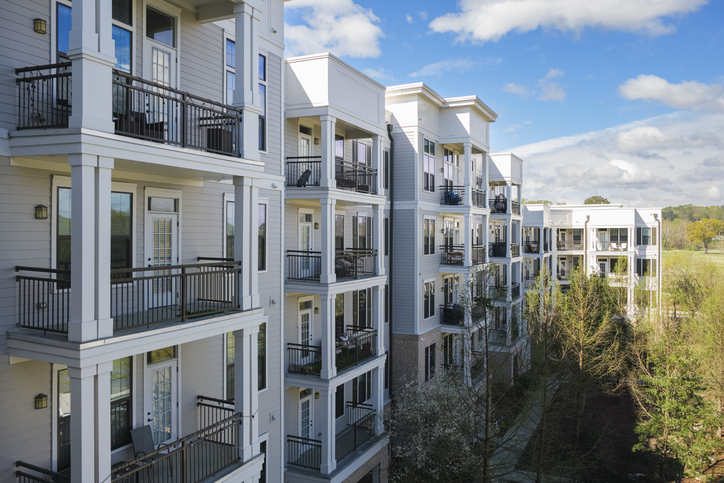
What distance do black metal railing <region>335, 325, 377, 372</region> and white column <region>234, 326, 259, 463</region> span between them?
19.0 ft

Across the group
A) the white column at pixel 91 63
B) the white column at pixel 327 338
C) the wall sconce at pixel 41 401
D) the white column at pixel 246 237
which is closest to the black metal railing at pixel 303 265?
the white column at pixel 327 338

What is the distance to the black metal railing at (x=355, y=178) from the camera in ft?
55.1

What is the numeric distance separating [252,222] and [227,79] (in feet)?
13.5

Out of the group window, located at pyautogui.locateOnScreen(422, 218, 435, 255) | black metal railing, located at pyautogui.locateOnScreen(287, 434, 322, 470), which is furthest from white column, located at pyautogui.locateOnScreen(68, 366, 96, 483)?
window, located at pyautogui.locateOnScreen(422, 218, 435, 255)

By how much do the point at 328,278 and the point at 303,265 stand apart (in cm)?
169

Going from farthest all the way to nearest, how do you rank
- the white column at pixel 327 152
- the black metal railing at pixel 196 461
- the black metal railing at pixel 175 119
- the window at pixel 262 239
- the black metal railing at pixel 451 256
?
the black metal railing at pixel 451 256, the white column at pixel 327 152, the window at pixel 262 239, the black metal railing at pixel 175 119, the black metal railing at pixel 196 461

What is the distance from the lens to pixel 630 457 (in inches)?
856

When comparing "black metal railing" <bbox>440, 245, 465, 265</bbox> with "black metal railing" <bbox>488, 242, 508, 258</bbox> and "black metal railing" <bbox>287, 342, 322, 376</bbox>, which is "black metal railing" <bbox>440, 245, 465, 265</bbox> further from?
"black metal railing" <bbox>287, 342, 322, 376</bbox>

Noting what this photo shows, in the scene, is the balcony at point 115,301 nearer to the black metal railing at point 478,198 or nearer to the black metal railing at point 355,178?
the black metal railing at point 355,178

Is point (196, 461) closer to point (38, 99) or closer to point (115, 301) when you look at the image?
point (115, 301)

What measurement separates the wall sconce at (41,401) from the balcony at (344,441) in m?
7.76

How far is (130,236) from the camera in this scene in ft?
31.2

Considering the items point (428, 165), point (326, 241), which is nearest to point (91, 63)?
point (326, 241)

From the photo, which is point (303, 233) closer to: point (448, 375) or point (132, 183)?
point (132, 183)
